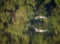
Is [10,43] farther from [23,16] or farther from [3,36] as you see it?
[23,16]

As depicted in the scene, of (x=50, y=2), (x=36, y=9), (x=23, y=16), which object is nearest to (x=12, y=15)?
(x=23, y=16)

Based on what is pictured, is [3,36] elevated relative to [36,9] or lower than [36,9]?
lower

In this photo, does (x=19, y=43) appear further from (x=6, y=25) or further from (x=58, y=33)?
(x=58, y=33)

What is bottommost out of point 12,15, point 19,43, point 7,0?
point 19,43

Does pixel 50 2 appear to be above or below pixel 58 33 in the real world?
above

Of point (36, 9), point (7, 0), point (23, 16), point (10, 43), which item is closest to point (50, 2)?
point (36, 9)

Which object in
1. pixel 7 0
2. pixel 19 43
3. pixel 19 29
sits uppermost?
pixel 7 0

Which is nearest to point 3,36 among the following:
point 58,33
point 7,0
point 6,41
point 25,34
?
point 6,41
